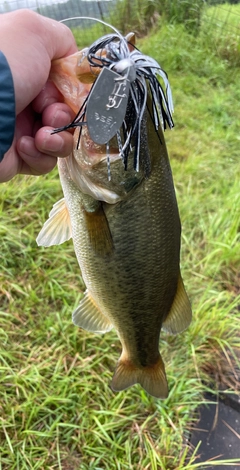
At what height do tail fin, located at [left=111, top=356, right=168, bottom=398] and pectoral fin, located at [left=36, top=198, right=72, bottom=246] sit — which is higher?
pectoral fin, located at [left=36, top=198, right=72, bottom=246]

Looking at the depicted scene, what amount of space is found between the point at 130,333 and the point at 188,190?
1.93m

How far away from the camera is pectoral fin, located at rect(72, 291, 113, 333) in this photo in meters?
1.63

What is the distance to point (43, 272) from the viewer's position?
2.66m

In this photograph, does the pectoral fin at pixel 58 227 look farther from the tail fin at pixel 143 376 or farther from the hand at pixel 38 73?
the tail fin at pixel 143 376

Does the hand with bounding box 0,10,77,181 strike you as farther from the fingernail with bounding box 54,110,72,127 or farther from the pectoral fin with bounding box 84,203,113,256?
the pectoral fin with bounding box 84,203,113,256

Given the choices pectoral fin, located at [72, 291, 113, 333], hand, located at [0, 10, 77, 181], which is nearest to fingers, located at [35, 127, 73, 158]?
hand, located at [0, 10, 77, 181]

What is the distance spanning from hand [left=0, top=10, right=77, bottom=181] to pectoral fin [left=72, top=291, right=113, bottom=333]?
0.61m

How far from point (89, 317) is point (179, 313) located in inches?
12.9

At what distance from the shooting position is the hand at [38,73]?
1.04m

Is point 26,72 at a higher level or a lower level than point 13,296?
higher

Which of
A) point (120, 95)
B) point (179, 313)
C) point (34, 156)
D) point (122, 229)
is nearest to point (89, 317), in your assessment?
point (179, 313)

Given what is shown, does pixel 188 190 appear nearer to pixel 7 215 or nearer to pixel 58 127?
pixel 7 215

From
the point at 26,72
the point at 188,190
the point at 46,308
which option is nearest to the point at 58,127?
the point at 26,72

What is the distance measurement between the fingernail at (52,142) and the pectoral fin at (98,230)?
0.73 feet
